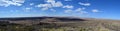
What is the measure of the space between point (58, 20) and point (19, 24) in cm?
249

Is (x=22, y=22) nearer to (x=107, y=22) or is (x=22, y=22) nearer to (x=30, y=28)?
(x=30, y=28)

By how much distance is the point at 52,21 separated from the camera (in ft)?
46.7

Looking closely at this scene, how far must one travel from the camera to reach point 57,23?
45.4ft

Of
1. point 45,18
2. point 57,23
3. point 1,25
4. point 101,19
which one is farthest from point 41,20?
point 101,19

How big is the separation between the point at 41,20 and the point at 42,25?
24.2 inches

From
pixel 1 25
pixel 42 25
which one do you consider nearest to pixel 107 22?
pixel 42 25

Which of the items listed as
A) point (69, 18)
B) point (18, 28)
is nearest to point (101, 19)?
point (69, 18)

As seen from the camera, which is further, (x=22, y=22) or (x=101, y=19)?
(x=22, y=22)

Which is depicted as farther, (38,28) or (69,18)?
(69,18)

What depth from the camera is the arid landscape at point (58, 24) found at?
1262cm

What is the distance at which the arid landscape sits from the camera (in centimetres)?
1262

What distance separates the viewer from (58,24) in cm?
1383

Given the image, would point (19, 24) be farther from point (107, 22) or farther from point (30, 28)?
point (107, 22)

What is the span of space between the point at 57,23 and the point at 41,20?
1190 millimetres
